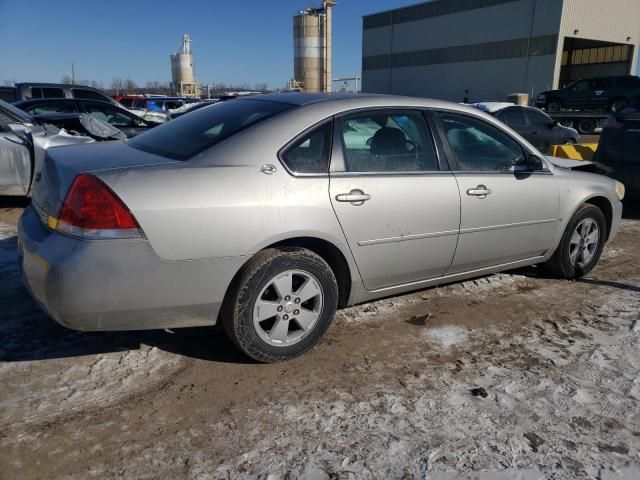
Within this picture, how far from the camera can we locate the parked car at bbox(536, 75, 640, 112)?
24734mm

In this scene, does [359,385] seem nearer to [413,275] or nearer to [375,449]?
[375,449]

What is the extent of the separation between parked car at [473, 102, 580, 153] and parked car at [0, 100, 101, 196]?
9259 mm

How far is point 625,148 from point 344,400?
611 centimetres

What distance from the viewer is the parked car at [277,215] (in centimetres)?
258

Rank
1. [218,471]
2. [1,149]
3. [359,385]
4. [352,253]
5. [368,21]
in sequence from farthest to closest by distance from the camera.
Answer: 1. [368,21]
2. [1,149]
3. [352,253]
4. [359,385]
5. [218,471]

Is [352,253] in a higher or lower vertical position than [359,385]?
higher

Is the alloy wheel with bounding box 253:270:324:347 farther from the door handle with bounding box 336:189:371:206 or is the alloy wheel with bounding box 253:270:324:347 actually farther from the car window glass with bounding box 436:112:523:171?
the car window glass with bounding box 436:112:523:171

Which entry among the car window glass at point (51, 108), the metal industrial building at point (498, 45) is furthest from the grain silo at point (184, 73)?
the car window glass at point (51, 108)

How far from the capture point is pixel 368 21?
171ft

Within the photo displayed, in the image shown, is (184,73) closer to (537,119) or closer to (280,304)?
(537,119)

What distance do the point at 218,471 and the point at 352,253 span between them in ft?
4.78

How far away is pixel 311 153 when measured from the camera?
Result: 310 cm

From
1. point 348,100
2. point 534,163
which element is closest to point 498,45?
point 534,163

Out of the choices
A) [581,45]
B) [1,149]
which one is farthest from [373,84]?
[1,149]
